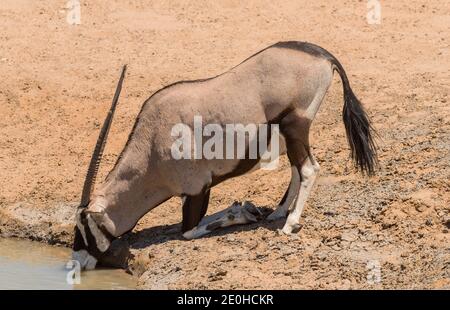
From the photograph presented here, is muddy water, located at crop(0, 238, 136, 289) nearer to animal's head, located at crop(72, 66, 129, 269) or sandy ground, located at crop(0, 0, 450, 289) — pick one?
animal's head, located at crop(72, 66, 129, 269)

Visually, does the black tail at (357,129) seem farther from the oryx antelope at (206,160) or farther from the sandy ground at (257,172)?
the sandy ground at (257,172)

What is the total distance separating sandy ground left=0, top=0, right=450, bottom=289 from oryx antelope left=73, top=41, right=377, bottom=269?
36 cm

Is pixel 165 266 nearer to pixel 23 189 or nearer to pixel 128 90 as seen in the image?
pixel 23 189

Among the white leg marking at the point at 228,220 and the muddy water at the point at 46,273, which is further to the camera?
the white leg marking at the point at 228,220

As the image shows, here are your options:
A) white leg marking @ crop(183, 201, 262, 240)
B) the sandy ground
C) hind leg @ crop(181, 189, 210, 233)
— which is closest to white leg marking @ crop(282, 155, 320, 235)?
the sandy ground

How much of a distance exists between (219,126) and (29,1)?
27.8 feet

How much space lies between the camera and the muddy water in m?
10.0

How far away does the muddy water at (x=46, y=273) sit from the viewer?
10.0m

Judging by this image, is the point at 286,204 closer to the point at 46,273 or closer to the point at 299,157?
the point at 299,157

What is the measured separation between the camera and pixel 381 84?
14.2 m

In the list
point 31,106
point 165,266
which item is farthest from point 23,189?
point 165,266

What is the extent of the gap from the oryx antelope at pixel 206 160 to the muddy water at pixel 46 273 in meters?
0.23

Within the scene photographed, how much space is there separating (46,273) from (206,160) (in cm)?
194

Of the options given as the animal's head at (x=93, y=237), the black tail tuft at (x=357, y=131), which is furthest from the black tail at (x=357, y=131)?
the animal's head at (x=93, y=237)
